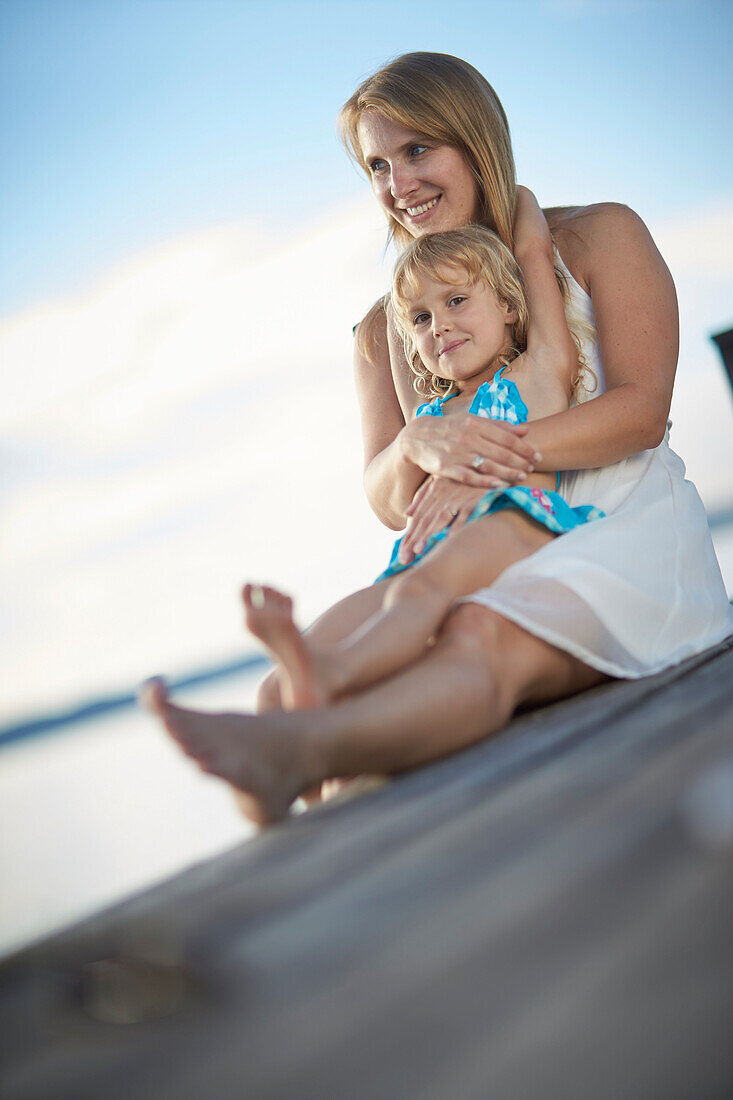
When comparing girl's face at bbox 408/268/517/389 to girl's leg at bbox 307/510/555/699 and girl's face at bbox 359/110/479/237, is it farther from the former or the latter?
girl's leg at bbox 307/510/555/699

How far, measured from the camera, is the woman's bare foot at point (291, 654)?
1.15 meters

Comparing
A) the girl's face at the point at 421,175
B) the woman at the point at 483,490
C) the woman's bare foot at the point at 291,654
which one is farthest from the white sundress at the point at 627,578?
the girl's face at the point at 421,175

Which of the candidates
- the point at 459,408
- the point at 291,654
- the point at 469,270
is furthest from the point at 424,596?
the point at 469,270

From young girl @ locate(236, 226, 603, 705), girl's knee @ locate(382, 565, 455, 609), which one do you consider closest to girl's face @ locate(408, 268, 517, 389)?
young girl @ locate(236, 226, 603, 705)

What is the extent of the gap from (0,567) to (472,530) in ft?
59.0

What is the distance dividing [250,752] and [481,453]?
0.87m

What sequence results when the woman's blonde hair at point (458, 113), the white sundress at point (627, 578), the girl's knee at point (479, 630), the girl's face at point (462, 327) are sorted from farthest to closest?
the woman's blonde hair at point (458, 113), the girl's face at point (462, 327), the white sundress at point (627, 578), the girl's knee at point (479, 630)

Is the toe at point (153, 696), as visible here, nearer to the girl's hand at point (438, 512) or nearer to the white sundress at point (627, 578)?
the white sundress at point (627, 578)

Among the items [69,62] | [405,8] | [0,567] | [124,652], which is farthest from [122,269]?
[124,652]

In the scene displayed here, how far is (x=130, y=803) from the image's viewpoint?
13.3ft

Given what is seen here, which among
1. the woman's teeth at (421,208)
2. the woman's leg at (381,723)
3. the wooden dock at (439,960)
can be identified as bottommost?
the wooden dock at (439,960)

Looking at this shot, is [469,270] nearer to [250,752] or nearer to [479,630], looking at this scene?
[479,630]

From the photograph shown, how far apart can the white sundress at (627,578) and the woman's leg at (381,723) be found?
0.07 m

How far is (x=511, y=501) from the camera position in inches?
63.5
